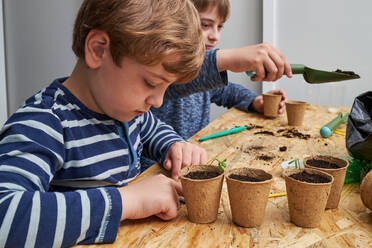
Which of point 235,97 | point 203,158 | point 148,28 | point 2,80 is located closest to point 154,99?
point 148,28

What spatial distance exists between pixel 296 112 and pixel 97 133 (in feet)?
2.84

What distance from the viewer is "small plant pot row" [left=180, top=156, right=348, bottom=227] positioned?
0.65 m

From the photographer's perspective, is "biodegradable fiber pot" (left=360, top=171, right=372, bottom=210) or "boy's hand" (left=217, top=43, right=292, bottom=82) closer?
"biodegradable fiber pot" (left=360, top=171, right=372, bottom=210)

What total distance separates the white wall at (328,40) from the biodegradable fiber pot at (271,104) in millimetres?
1278

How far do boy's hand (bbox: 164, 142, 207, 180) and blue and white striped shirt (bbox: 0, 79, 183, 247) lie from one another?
0.06 metres

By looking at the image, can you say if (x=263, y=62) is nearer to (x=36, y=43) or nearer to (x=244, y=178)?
(x=244, y=178)

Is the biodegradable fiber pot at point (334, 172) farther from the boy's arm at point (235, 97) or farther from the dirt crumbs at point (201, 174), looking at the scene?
the boy's arm at point (235, 97)

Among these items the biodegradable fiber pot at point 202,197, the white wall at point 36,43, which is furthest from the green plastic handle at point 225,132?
the white wall at point 36,43

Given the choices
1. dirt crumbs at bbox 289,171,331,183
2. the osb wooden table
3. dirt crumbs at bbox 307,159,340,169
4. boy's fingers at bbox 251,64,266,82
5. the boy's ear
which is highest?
the boy's ear

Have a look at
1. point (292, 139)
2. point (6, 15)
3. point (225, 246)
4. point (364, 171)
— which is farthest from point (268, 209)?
point (6, 15)

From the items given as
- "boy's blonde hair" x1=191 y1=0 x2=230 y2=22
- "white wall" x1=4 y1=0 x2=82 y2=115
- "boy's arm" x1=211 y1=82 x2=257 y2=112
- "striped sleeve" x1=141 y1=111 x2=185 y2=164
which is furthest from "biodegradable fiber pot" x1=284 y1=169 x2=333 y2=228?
"white wall" x1=4 y1=0 x2=82 y2=115

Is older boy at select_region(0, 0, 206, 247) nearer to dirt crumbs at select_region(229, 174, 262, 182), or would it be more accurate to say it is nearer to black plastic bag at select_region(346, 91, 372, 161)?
dirt crumbs at select_region(229, 174, 262, 182)

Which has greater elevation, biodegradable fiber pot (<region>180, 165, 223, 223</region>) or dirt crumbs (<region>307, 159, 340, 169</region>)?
dirt crumbs (<region>307, 159, 340, 169</region>)

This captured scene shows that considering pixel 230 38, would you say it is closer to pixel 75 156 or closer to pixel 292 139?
pixel 292 139
